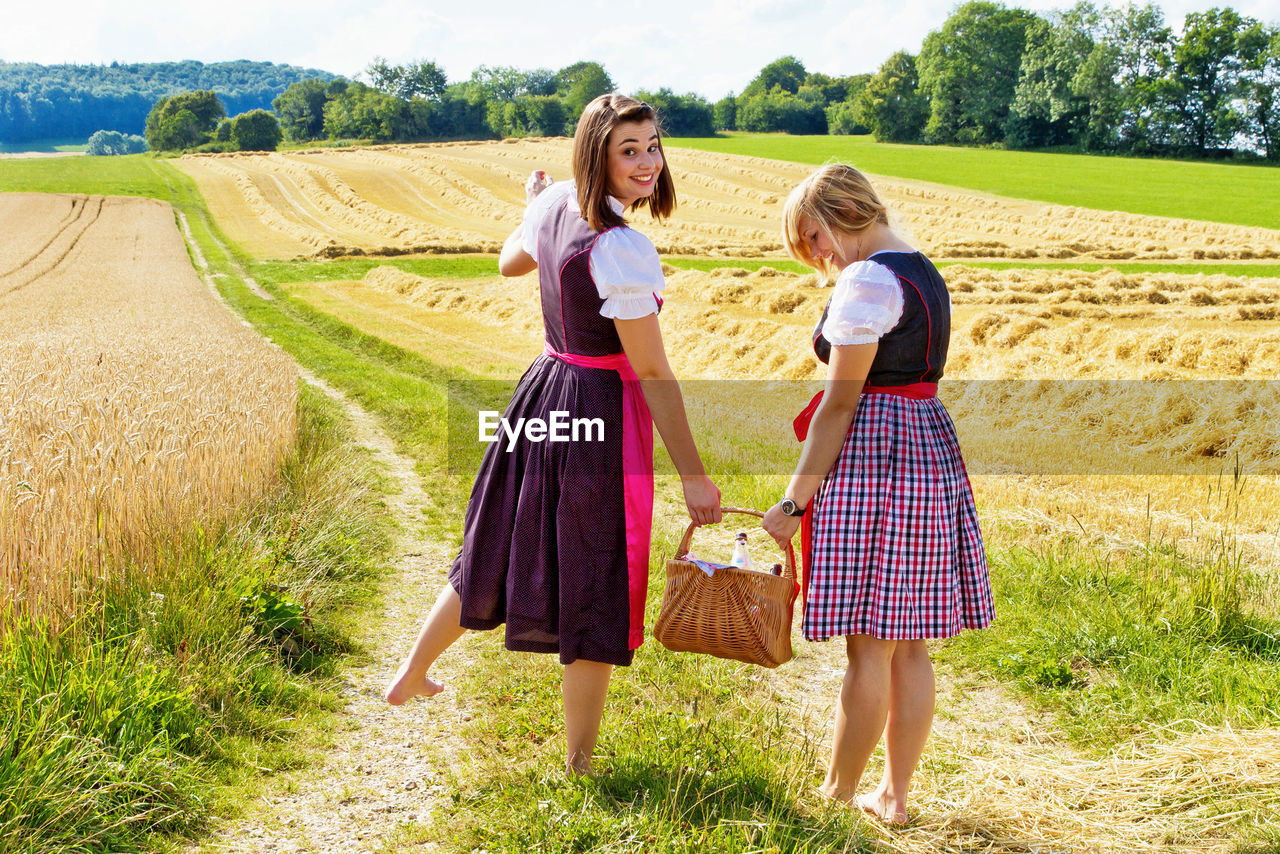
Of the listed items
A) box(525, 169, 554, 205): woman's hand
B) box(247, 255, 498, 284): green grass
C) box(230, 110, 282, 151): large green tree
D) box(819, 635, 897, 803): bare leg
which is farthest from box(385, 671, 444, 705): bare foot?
box(230, 110, 282, 151): large green tree

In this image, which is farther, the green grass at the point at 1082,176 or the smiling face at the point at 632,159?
the green grass at the point at 1082,176

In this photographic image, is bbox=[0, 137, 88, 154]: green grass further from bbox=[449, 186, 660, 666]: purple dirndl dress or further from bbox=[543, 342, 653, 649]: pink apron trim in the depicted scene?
bbox=[543, 342, 653, 649]: pink apron trim

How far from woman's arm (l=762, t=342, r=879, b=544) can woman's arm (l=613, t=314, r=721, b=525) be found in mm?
204

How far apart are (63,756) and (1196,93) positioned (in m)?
75.7

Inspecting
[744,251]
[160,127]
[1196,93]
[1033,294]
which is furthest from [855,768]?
[160,127]

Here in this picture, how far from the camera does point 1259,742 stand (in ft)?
9.72

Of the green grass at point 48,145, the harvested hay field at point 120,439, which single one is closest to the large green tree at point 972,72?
the harvested hay field at point 120,439

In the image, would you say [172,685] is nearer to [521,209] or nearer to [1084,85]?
[521,209]

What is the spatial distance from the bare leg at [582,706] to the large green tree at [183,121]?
96.1 meters

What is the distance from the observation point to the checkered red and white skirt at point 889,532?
262 cm

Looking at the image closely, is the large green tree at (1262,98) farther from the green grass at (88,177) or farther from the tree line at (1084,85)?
the green grass at (88,177)

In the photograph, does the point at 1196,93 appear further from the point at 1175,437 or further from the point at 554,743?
the point at 554,743

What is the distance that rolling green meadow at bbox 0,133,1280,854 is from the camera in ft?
8.46

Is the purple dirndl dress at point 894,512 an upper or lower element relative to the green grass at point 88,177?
lower
